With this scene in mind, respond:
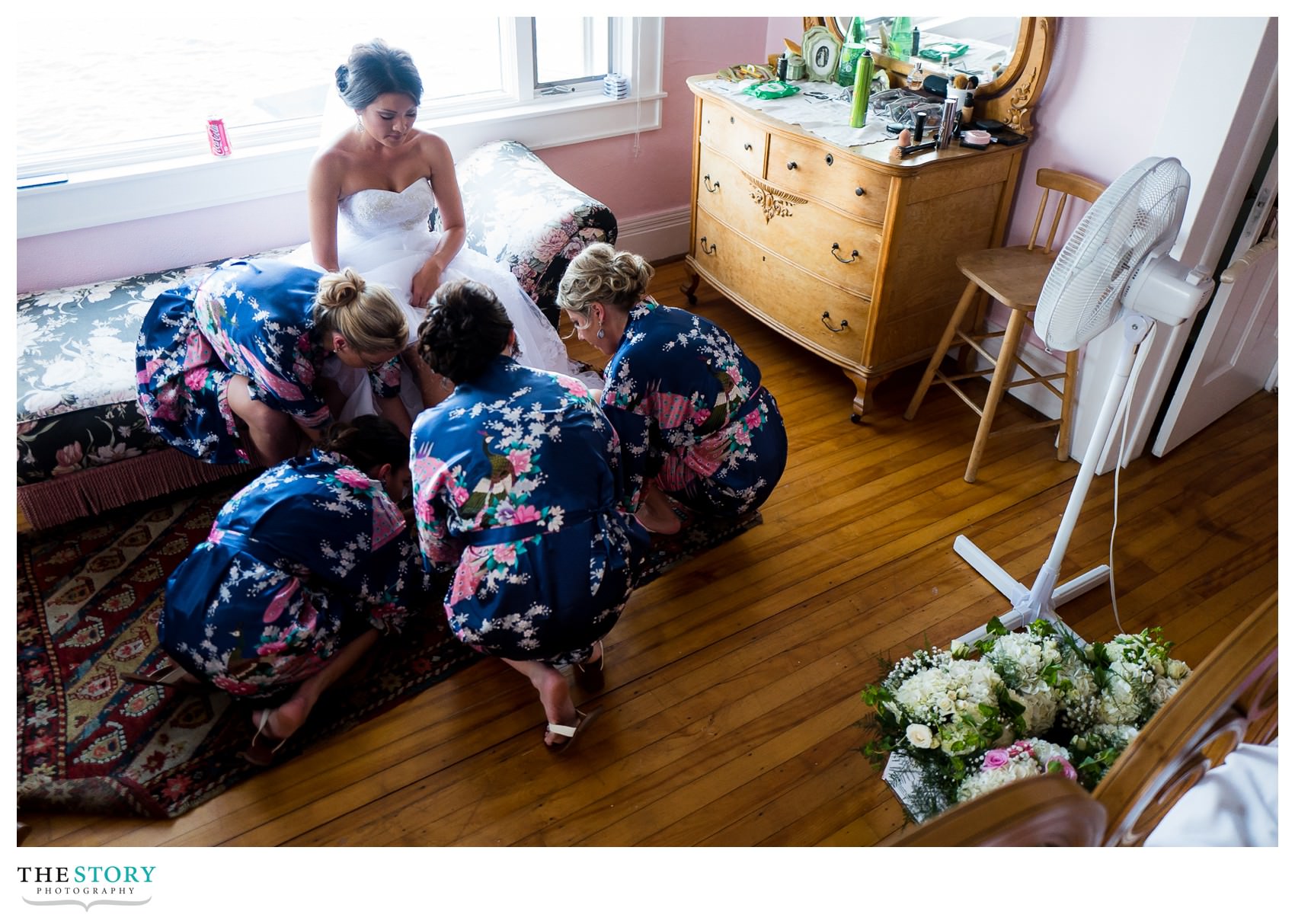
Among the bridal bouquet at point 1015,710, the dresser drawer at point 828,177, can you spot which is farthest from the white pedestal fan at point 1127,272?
the dresser drawer at point 828,177

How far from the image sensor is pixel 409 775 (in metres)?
2.03

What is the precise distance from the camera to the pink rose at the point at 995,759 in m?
1.57

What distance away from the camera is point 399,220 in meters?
2.86

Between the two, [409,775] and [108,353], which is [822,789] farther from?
[108,353]

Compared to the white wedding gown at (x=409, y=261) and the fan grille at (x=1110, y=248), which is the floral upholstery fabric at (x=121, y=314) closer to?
the white wedding gown at (x=409, y=261)

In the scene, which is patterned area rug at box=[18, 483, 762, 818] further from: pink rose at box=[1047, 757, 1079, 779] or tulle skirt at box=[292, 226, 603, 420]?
pink rose at box=[1047, 757, 1079, 779]

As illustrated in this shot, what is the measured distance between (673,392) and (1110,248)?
1036mm

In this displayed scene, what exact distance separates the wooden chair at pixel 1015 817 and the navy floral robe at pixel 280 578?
1.55 meters

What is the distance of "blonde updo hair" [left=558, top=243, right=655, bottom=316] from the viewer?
2209 mm

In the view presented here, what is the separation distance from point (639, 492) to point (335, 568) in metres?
0.83

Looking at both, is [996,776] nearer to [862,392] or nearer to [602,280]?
[602,280]

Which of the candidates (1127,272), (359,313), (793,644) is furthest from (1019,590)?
(359,313)
